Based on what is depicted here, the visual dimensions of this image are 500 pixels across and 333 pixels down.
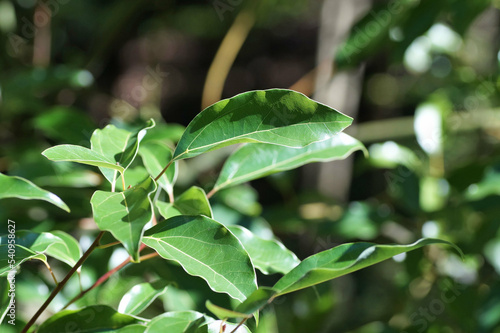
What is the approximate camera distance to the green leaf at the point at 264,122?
373 millimetres

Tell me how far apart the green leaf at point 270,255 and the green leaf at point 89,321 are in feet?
0.42

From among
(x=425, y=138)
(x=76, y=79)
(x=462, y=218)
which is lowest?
(x=462, y=218)

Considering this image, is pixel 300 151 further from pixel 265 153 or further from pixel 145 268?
pixel 145 268

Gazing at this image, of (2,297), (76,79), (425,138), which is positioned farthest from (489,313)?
(76,79)

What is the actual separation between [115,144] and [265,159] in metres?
0.17

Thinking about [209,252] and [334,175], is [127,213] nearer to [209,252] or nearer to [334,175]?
[209,252]

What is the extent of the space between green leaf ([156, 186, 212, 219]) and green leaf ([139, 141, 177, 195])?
0.06 m

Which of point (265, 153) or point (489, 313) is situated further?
point (489, 313)

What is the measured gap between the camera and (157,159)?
563mm

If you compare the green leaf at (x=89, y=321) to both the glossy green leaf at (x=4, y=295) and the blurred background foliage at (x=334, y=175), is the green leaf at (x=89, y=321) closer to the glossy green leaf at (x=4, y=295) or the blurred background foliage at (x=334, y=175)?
the glossy green leaf at (x=4, y=295)

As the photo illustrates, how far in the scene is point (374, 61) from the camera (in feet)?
8.85

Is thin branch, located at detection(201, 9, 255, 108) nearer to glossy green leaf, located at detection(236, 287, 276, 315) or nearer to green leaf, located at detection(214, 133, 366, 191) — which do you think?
green leaf, located at detection(214, 133, 366, 191)

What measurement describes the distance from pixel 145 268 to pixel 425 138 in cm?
55

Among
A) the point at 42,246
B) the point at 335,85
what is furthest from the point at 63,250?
the point at 335,85
